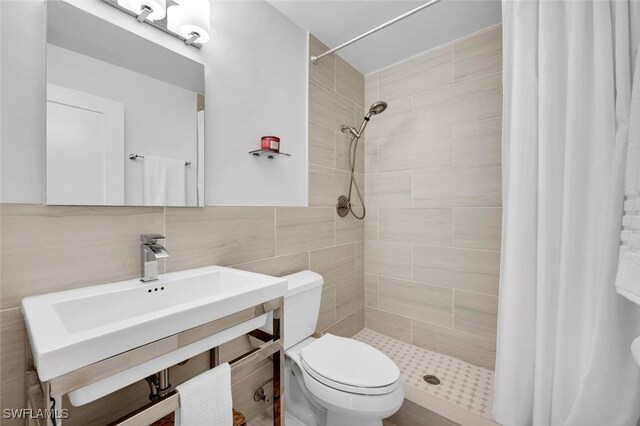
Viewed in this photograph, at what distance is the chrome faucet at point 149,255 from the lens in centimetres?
105

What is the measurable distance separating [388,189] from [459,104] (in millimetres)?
771

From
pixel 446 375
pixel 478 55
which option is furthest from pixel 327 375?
pixel 478 55

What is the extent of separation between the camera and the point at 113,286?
3.31 ft

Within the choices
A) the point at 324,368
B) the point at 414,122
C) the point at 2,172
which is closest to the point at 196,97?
the point at 2,172

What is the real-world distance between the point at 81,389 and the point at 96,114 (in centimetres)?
88

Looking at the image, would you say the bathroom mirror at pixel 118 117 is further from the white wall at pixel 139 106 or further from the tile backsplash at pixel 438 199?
the tile backsplash at pixel 438 199

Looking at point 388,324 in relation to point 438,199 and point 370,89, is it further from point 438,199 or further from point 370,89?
point 370,89

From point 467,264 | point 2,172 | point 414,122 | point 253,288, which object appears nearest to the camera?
point 2,172

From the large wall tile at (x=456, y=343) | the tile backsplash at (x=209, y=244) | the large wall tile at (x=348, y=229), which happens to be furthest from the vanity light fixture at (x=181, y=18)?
the large wall tile at (x=456, y=343)

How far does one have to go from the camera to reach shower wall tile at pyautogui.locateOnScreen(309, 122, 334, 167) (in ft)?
6.28

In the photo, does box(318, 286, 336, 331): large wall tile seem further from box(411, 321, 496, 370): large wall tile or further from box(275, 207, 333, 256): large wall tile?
box(411, 321, 496, 370): large wall tile

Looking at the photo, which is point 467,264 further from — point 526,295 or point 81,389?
point 81,389

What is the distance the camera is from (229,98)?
1434mm

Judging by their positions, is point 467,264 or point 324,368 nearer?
point 324,368
